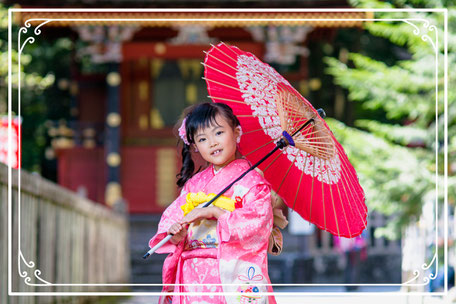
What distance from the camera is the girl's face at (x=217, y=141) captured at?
400cm

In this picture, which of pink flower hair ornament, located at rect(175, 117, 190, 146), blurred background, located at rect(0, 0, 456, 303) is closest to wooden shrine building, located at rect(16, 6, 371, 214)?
blurred background, located at rect(0, 0, 456, 303)

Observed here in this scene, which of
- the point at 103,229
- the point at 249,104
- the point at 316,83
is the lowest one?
the point at 103,229

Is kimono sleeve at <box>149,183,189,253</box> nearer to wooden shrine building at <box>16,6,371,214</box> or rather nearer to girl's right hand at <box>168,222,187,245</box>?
girl's right hand at <box>168,222,187,245</box>

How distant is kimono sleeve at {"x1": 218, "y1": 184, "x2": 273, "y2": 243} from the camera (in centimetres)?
384

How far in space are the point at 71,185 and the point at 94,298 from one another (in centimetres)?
684

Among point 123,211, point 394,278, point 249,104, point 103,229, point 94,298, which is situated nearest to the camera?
point 249,104

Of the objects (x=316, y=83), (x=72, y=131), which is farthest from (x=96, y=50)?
(x=316, y=83)

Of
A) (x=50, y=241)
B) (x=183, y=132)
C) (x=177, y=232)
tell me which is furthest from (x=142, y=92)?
(x=177, y=232)

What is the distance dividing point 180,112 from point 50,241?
8.87m

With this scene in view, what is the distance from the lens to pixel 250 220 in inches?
152

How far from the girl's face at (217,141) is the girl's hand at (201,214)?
275 millimetres

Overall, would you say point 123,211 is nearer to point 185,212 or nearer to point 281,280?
point 281,280

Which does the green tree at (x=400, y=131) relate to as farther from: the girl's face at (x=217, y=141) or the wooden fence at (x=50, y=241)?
the girl's face at (x=217, y=141)

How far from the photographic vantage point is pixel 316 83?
1647 centimetres
